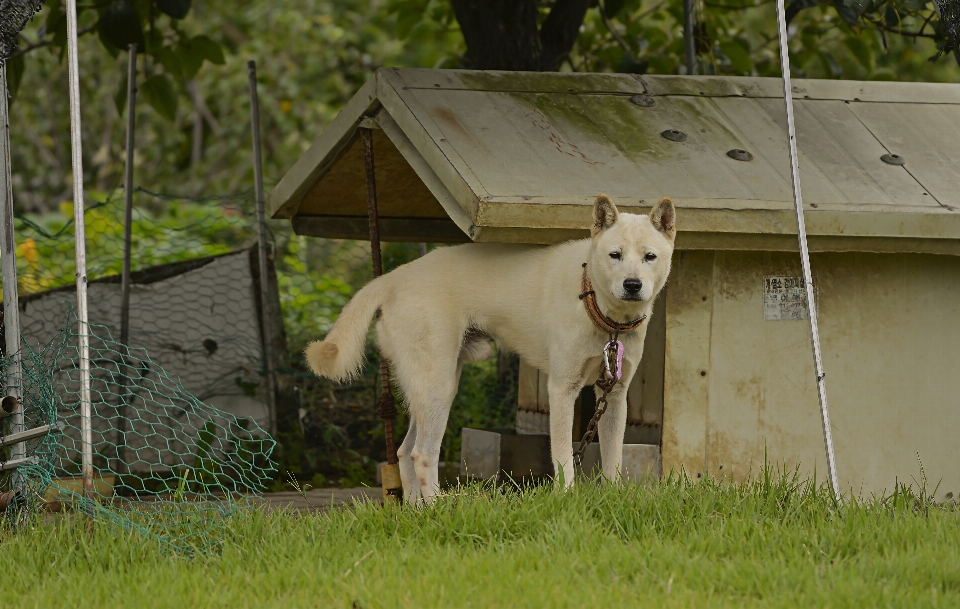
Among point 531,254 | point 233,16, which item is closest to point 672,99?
point 531,254

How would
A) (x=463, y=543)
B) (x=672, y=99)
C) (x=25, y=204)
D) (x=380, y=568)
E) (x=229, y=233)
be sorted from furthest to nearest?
(x=25, y=204) → (x=229, y=233) → (x=672, y=99) → (x=463, y=543) → (x=380, y=568)

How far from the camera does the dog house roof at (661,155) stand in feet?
15.4

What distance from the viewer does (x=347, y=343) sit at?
16.5 ft

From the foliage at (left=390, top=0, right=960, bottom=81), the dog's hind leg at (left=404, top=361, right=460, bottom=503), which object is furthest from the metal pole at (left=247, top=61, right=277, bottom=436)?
the dog's hind leg at (left=404, top=361, right=460, bottom=503)

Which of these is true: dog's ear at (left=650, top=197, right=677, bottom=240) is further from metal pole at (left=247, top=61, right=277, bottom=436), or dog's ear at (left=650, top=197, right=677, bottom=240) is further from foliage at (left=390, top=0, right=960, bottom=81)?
metal pole at (left=247, top=61, right=277, bottom=436)

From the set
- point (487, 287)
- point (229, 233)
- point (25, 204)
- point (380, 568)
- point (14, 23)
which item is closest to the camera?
point (380, 568)

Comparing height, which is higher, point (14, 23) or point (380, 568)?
point (14, 23)

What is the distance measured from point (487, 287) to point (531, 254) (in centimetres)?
26

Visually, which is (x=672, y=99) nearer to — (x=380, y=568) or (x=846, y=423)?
(x=846, y=423)

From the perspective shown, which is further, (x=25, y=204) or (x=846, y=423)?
(x=25, y=204)

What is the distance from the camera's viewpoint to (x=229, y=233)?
10.8 metres

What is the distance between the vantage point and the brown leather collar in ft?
14.9

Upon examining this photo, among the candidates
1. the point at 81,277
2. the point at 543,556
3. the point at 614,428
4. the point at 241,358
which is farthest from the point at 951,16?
the point at 241,358

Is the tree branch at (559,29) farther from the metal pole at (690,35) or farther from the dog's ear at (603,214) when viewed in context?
the dog's ear at (603,214)
